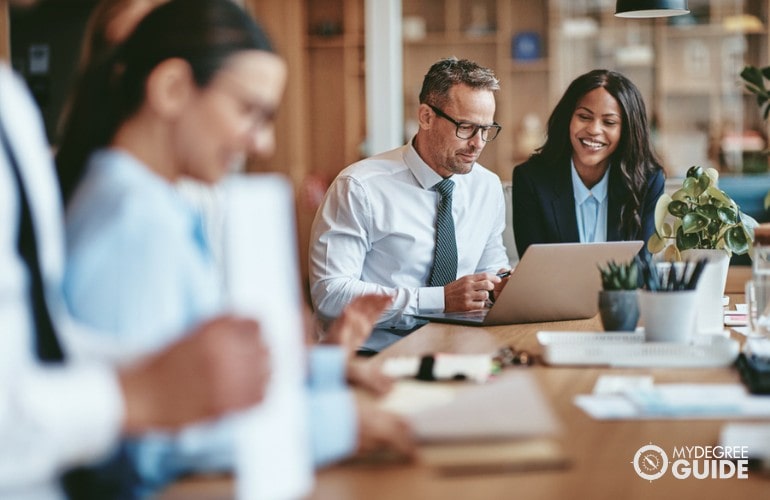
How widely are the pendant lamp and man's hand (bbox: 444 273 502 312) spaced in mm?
1221

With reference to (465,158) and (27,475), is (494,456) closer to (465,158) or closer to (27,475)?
(27,475)

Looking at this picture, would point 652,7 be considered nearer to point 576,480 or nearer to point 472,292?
point 472,292

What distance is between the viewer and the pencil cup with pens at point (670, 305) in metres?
1.75

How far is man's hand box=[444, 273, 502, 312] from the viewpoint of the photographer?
2.45 metres

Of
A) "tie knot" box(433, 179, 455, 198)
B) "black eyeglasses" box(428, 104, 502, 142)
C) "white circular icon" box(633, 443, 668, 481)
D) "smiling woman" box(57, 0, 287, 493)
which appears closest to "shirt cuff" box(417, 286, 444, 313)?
"tie knot" box(433, 179, 455, 198)

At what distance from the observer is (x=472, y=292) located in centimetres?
245

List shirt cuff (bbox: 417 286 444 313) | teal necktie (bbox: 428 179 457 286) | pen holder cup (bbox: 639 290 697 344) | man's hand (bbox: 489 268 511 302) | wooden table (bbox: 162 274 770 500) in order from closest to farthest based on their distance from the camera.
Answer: wooden table (bbox: 162 274 770 500) → pen holder cup (bbox: 639 290 697 344) → man's hand (bbox: 489 268 511 302) → shirt cuff (bbox: 417 286 444 313) → teal necktie (bbox: 428 179 457 286)

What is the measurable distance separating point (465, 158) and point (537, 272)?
31.1 inches

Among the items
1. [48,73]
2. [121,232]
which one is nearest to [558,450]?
[121,232]

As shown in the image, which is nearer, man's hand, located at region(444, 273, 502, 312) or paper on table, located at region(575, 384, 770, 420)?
paper on table, located at region(575, 384, 770, 420)

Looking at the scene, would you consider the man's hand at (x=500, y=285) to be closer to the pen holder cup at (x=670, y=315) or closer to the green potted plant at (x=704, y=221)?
the green potted plant at (x=704, y=221)

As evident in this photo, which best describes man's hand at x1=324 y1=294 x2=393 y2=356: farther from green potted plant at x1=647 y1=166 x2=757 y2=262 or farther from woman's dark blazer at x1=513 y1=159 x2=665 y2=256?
woman's dark blazer at x1=513 y1=159 x2=665 y2=256

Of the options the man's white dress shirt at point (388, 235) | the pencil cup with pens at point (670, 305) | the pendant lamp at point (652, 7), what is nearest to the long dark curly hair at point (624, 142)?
the pendant lamp at point (652, 7)

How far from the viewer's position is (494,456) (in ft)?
3.59
